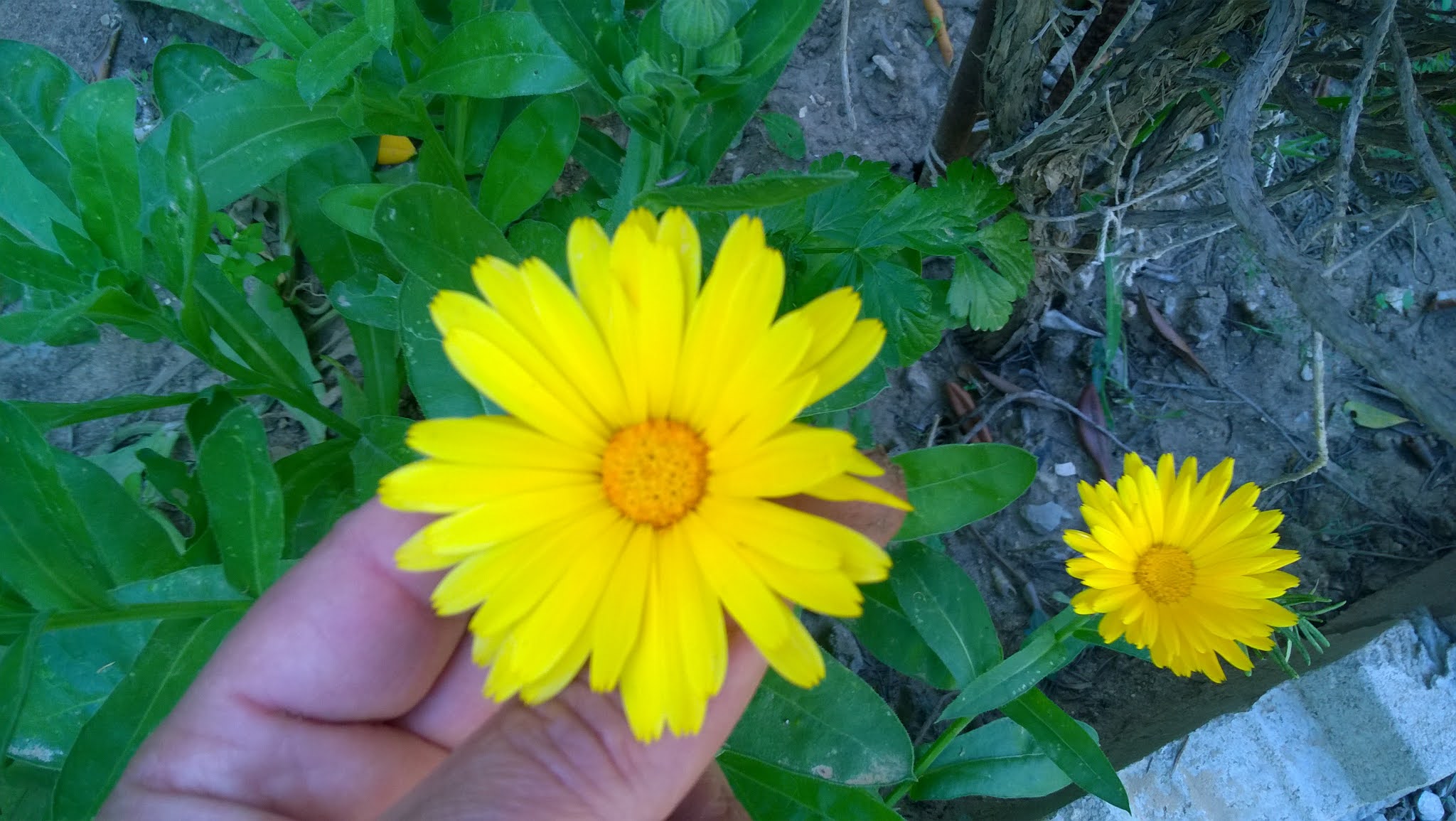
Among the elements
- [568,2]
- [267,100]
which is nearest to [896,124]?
[568,2]

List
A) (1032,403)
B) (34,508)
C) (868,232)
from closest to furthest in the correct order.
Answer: (34,508), (868,232), (1032,403)

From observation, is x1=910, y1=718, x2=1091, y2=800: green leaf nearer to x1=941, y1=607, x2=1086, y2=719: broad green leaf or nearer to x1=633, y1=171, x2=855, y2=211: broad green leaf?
x1=941, y1=607, x2=1086, y2=719: broad green leaf

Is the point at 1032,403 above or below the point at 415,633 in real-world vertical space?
above

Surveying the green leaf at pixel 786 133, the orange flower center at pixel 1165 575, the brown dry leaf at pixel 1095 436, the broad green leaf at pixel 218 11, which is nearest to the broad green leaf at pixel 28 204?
the broad green leaf at pixel 218 11

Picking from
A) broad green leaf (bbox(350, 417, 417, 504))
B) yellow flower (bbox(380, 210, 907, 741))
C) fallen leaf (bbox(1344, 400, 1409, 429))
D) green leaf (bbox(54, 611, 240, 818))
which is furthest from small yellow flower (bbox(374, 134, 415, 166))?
fallen leaf (bbox(1344, 400, 1409, 429))

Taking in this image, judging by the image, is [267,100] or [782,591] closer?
[782,591]

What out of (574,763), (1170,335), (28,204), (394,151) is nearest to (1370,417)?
(1170,335)

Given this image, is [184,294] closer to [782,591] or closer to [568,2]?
[568,2]
